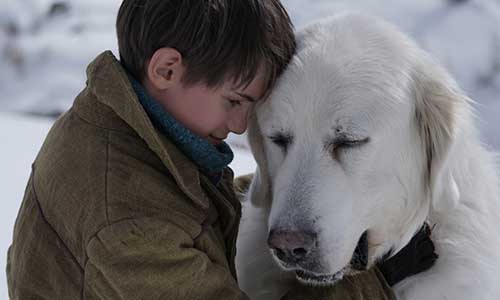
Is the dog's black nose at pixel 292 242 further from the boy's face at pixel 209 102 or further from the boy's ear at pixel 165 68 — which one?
the boy's ear at pixel 165 68

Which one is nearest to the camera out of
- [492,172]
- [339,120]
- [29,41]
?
[339,120]

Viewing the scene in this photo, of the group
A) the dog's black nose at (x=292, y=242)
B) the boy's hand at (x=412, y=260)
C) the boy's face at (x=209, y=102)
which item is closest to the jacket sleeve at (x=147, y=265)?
the dog's black nose at (x=292, y=242)

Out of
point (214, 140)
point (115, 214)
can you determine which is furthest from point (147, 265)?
point (214, 140)

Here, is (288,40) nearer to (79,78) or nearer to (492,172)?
(492,172)

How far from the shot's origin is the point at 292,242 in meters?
2.10

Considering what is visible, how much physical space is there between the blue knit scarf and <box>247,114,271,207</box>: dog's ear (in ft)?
0.60

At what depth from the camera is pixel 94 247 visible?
199 centimetres

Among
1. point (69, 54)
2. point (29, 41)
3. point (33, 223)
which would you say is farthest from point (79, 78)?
point (33, 223)

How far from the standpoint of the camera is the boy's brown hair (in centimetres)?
215

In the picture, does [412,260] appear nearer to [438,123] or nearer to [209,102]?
[438,123]

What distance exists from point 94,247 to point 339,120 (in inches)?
27.7

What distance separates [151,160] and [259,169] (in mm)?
459

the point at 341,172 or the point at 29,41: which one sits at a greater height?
the point at 341,172

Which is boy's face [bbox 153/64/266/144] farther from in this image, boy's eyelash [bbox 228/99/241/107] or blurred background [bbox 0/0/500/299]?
blurred background [bbox 0/0/500/299]
